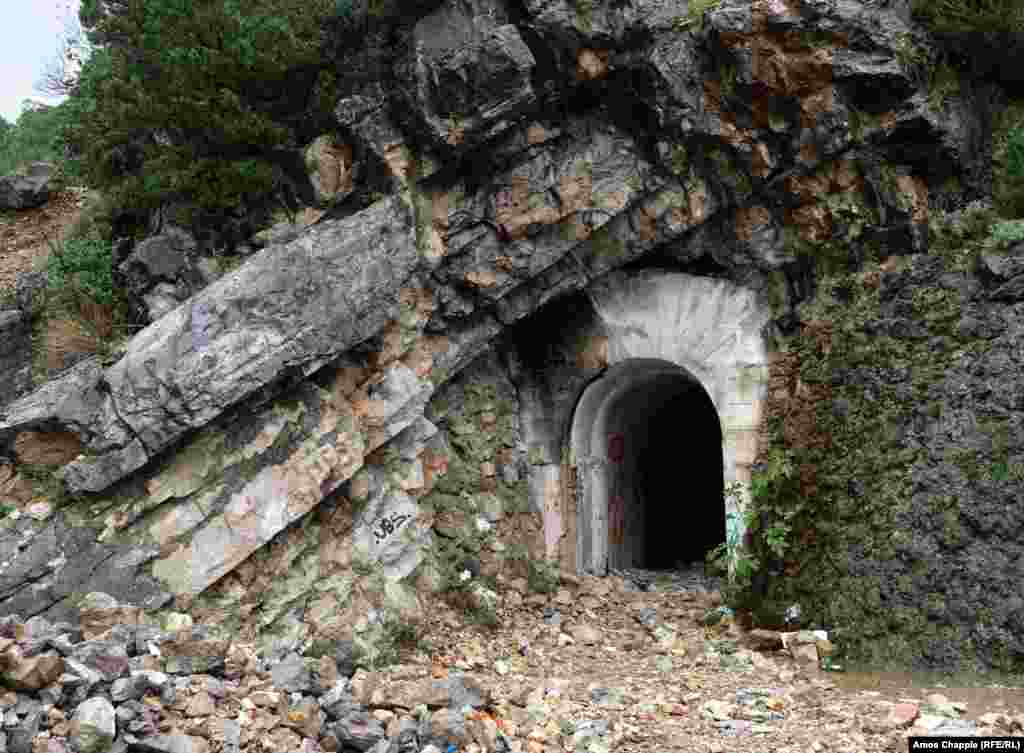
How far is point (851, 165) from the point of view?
9.23 meters

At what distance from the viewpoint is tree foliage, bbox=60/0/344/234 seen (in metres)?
8.63

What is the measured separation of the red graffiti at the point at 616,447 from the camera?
11594mm

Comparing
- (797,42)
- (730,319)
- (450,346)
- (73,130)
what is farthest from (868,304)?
(73,130)

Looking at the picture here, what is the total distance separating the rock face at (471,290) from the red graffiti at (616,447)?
1096 mm

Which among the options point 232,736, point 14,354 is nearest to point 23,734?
point 232,736

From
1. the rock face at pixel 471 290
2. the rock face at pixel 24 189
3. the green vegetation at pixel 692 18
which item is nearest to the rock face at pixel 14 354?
the rock face at pixel 471 290

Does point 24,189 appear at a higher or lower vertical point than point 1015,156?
higher

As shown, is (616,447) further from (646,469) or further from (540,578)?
(540,578)

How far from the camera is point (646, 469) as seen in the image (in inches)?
508

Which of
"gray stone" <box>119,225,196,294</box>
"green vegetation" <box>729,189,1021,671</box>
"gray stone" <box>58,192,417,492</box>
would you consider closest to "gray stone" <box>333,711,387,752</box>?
"gray stone" <box>58,192,417,492</box>

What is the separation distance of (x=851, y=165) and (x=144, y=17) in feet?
22.5

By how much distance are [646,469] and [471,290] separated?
15.0 feet

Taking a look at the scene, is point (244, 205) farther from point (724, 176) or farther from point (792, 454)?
point (792, 454)

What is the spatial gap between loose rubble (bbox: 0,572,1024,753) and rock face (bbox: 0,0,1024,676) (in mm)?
861
